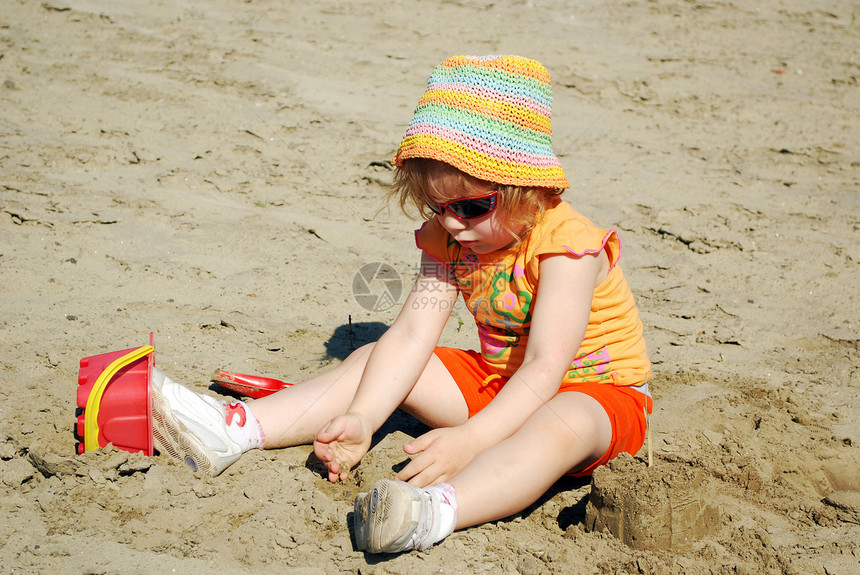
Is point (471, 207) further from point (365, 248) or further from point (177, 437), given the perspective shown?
point (365, 248)

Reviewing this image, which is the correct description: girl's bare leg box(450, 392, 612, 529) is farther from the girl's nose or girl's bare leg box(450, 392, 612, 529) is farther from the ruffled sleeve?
the girl's nose

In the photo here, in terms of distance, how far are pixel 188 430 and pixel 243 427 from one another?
0.15 m

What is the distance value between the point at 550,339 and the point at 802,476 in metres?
0.91

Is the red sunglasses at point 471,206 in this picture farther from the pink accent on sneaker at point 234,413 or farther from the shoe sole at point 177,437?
the shoe sole at point 177,437

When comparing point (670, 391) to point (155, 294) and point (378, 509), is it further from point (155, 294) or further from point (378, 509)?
point (155, 294)

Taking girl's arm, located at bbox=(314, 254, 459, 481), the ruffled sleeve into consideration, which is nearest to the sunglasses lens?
the ruffled sleeve

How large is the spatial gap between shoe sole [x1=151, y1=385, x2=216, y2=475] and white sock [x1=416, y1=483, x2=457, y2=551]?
62 centimetres

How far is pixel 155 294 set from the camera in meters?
2.84

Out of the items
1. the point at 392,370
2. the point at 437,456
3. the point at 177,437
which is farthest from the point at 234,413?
the point at 437,456

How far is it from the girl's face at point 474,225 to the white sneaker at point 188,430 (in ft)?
2.62

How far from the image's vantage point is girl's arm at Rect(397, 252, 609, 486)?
5.82 feet

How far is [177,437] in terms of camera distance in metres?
1.95

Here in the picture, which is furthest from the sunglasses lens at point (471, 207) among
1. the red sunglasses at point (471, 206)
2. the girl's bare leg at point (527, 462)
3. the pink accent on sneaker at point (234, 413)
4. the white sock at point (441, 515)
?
the pink accent on sneaker at point (234, 413)

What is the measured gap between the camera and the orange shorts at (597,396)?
196cm
